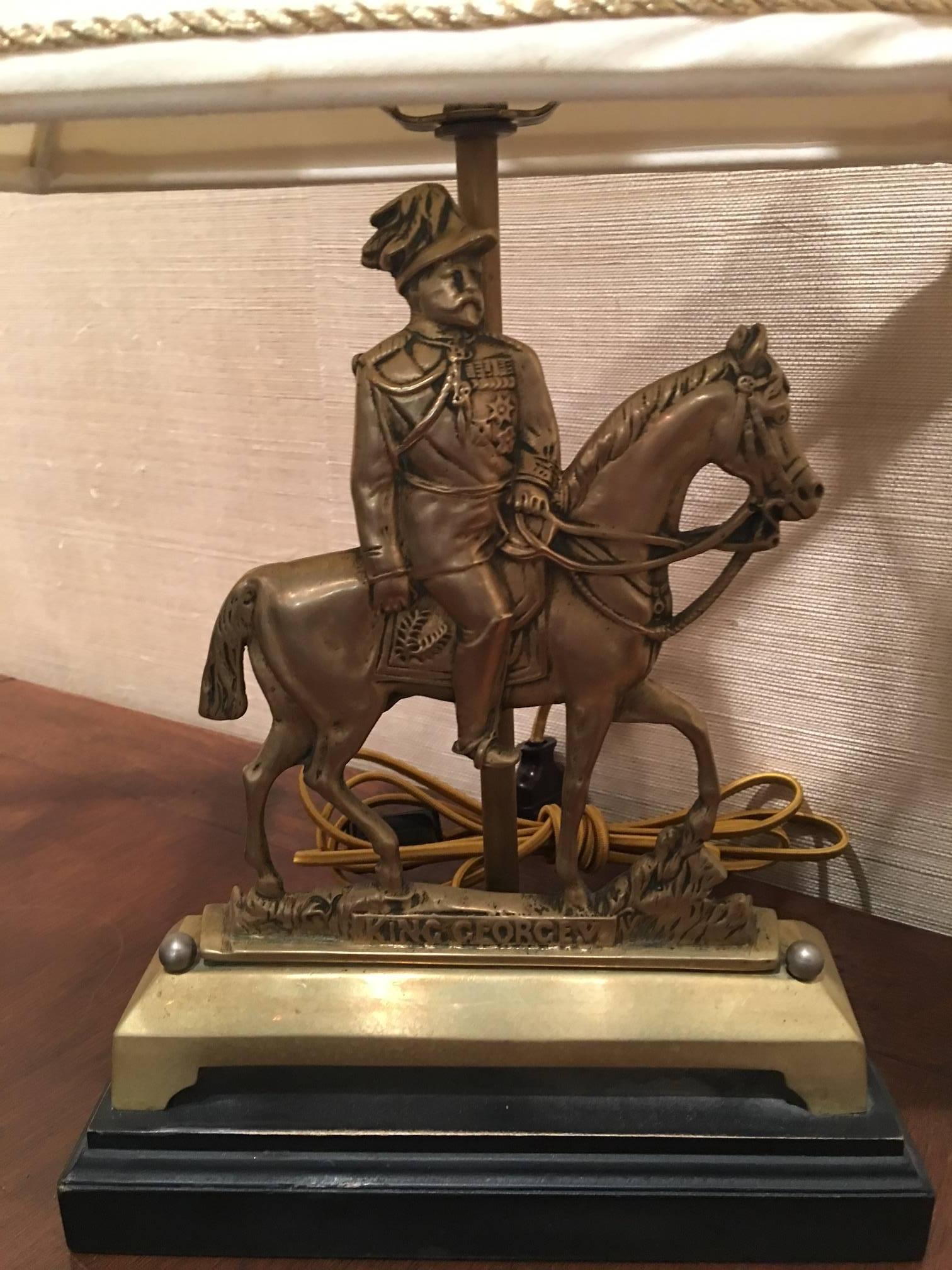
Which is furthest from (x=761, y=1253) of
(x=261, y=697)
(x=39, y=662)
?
(x=39, y=662)

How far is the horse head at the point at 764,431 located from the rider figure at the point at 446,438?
3.0 inches

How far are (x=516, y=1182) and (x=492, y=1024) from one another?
0.20ft

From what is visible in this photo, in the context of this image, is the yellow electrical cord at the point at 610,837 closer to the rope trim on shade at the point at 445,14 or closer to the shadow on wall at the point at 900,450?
the shadow on wall at the point at 900,450

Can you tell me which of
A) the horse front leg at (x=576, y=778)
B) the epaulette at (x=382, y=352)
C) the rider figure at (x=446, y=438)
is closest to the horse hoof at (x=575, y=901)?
the horse front leg at (x=576, y=778)

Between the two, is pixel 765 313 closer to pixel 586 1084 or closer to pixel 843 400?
pixel 843 400

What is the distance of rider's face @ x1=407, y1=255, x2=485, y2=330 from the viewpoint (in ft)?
1.37

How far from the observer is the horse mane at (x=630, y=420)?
0.43 meters

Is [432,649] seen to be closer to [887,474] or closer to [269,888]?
[269,888]

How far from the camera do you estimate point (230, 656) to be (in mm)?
477

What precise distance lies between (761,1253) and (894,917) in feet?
0.92

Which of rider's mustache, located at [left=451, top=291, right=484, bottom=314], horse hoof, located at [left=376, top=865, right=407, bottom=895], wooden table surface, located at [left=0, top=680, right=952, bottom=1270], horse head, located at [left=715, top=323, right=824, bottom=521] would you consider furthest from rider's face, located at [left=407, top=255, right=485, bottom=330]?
wooden table surface, located at [left=0, top=680, right=952, bottom=1270]

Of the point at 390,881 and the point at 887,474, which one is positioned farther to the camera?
the point at 887,474

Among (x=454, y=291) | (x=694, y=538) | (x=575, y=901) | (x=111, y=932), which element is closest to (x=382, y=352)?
(x=454, y=291)

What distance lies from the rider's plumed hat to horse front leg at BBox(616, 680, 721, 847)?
7.9 inches
